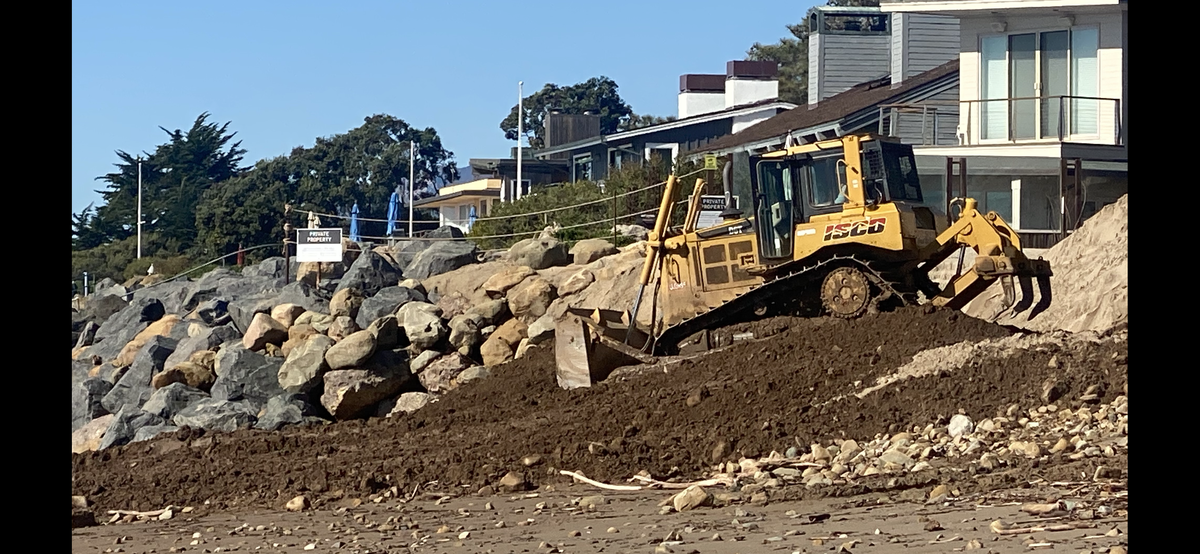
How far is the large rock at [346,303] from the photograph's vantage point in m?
25.5

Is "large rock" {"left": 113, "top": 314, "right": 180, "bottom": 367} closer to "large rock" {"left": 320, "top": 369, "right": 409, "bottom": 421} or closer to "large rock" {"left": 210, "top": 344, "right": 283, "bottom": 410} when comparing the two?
"large rock" {"left": 210, "top": 344, "right": 283, "bottom": 410}

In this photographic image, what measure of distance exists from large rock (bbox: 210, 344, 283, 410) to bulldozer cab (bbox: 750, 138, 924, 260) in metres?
8.12

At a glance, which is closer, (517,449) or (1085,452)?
(1085,452)

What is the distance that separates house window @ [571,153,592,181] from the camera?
5469cm

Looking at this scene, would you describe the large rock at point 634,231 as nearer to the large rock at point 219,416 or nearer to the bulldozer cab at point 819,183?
the large rock at point 219,416

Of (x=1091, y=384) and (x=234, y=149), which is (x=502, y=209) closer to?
(x=1091, y=384)

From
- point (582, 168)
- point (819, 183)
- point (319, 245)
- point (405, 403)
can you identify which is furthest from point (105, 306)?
point (819, 183)

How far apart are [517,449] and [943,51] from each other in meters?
26.8

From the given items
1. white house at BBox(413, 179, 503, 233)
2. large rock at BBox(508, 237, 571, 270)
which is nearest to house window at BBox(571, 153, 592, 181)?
white house at BBox(413, 179, 503, 233)

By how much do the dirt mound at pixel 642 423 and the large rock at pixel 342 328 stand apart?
A: 516 centimetres

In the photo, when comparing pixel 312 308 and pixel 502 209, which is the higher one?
pixel 502 209

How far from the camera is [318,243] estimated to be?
90.8 ft

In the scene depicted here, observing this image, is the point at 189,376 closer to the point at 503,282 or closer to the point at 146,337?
the point at 503,282
